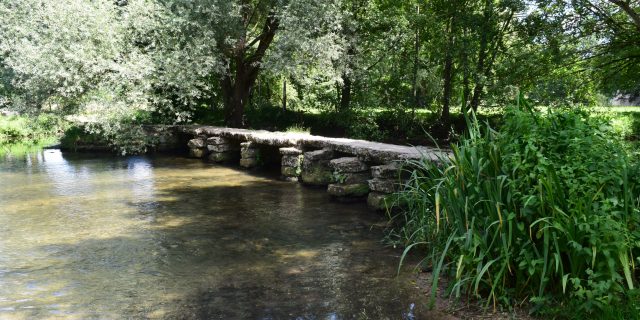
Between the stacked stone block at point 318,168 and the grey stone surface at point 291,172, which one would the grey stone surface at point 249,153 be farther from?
the stacked stone block at point 318,168

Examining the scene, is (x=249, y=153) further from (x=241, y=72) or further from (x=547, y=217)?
(x=547, y=217)

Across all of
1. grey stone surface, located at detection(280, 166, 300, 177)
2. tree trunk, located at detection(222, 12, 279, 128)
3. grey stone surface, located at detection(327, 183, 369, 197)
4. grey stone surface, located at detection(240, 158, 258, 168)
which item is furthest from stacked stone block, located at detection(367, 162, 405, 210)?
tree trunk, located at detection(222, 12, 279, 128)

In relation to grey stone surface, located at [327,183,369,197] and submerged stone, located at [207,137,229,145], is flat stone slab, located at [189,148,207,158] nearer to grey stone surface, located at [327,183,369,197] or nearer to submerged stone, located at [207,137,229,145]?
submerged stone, located at [207,137,229,145]

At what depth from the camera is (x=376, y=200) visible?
788 cm

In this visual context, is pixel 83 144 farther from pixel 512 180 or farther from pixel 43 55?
pixel 512 180

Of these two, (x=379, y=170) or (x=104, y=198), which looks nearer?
(x=379, y=170)

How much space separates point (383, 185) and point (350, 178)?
1080 millimetres

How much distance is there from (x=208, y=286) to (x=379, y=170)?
385 cm

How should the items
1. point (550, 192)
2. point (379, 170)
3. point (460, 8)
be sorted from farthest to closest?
point (460, 8)
point (379, 170)
point (550, 192)

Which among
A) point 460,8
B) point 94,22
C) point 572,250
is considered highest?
point 460,8

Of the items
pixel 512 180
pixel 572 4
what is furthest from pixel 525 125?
pixel 572 4

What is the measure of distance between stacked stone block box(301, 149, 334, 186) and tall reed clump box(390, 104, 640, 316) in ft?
18.4

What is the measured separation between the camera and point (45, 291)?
15.4 feet

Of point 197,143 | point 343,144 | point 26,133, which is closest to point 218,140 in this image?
point 197,143
